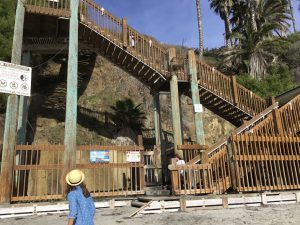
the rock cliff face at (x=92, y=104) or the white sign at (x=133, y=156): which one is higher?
the rock cliff face at (x=92, y=104)

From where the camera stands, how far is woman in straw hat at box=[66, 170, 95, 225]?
3629 millimetres

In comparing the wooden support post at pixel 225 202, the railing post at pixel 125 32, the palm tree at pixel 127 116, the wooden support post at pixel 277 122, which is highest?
the railing post at pixel 125 32

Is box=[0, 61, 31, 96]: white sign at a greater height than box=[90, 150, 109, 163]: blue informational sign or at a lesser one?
greater

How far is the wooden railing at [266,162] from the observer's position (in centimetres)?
910

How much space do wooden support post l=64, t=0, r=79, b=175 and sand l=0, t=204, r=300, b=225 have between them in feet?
7.72

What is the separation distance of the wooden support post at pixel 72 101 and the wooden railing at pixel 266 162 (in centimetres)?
521

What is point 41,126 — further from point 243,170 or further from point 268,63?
point 268,63

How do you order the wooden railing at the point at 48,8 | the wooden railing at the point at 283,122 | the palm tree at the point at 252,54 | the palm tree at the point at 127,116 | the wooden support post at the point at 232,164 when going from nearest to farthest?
the wooden support post at the point at 232,164 < the wooden railing at the point at 283,122 < the wooden railing at the point at 48,8 < the palm tree at the point at 127,116 < the palm tree at the point at 252,54

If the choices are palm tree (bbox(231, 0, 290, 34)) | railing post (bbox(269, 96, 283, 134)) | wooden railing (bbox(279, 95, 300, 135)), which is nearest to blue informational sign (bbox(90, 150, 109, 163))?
railing post (bbox(269, 96, 283, 134))

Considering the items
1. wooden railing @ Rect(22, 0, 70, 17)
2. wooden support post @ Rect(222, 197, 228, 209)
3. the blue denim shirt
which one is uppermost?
wooden railing @ Rect(22, 0, 70, 17)

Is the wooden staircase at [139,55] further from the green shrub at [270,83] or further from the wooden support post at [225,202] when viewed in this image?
the green shrub at [270,83]

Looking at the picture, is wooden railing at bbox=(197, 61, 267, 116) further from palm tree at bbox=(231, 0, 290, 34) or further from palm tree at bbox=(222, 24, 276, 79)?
palm tree at bbox=(231, 0, 290, 34)

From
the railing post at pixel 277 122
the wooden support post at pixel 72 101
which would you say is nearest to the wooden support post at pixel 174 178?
the wooden support post at pixel 72 101

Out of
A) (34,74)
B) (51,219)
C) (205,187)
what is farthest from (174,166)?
(34,74)
